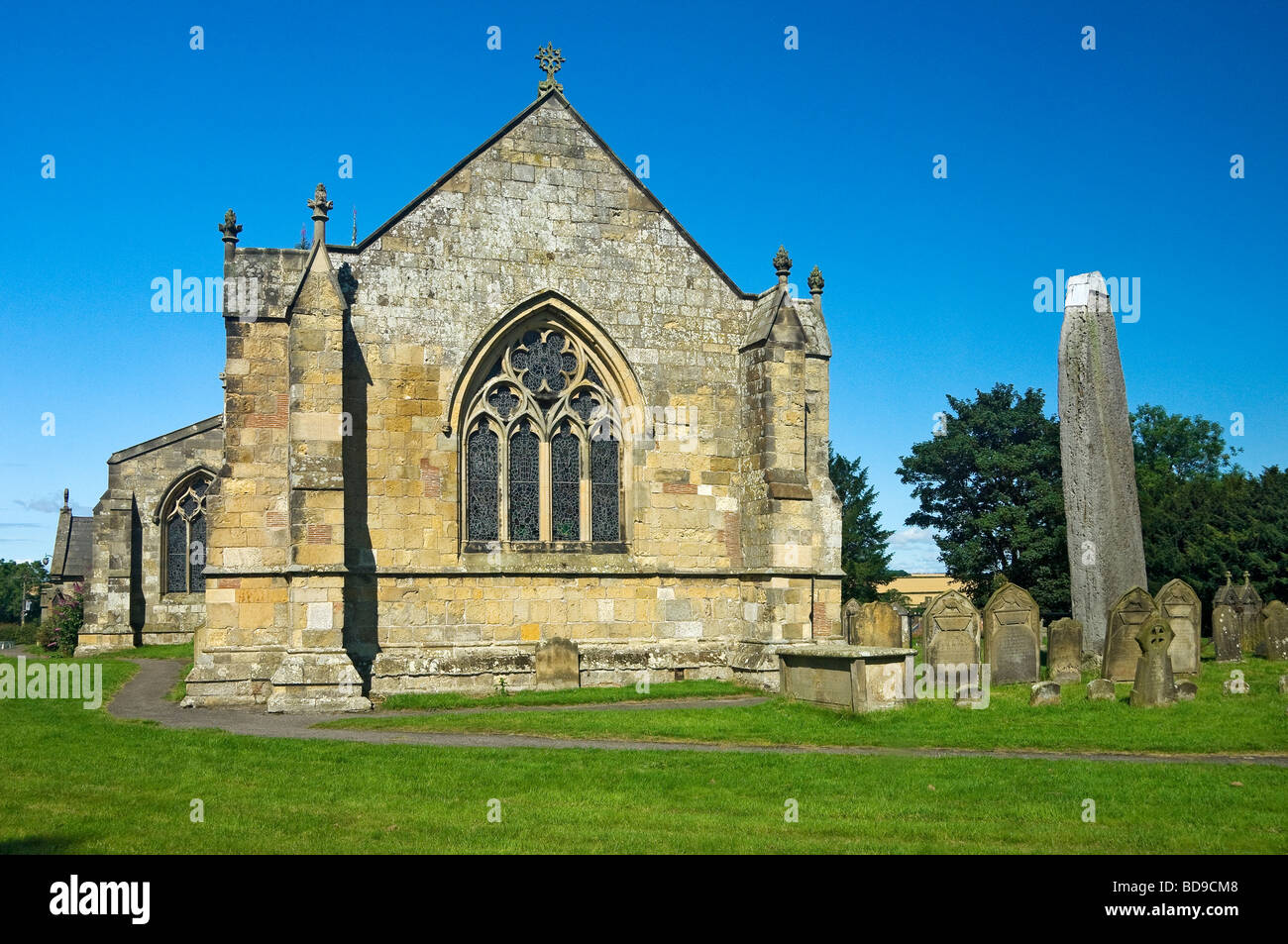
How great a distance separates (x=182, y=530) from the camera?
3378cm

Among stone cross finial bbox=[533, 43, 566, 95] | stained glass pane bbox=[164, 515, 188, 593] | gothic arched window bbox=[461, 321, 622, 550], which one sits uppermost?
stone cross finial bbox=[533, 43, 566, 95]

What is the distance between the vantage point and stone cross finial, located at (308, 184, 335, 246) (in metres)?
18.3

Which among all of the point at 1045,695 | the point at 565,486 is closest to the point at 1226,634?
the point at 1045,695

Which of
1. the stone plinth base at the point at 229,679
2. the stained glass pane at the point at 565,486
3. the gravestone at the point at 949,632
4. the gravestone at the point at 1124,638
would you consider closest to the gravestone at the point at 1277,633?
the gravestone at the point at 1124,638

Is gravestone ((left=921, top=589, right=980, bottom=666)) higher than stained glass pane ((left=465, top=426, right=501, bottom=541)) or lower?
lower

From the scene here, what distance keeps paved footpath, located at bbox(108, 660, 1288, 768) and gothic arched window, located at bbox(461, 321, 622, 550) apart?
364 centimetres

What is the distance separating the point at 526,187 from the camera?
20109 millimetres

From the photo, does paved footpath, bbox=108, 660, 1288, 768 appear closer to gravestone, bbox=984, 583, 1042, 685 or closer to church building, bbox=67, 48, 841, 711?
church building, bbox=67, 48, 841, 711

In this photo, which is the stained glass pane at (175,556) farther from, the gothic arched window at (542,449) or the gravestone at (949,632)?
the gravestone at (949,632)

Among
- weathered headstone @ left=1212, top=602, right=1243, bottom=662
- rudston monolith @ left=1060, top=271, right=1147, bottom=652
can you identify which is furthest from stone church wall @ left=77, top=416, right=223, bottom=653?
weathered headstone @ left=1212, top=602, right=1243, bottom=662

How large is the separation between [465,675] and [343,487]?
3760 millimetres

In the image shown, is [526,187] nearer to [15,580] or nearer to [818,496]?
[818,496]

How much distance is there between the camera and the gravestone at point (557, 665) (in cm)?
1905
